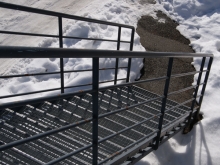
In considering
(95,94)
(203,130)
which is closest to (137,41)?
(203,130)

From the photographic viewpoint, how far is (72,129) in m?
2.77

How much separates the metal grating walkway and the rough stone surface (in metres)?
1.60

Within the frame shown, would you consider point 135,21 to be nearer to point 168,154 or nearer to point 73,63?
point 73,63

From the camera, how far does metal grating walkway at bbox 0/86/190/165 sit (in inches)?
89.9

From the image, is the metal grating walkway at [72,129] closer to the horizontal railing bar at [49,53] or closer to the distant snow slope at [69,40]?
the horizontal railing bar at [49,53]

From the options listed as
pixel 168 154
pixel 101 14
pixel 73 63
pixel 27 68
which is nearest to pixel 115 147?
pixel 168 154

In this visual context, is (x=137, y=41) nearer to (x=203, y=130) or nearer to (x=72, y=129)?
(x=203, y=130)

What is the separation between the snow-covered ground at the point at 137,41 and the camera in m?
3.71

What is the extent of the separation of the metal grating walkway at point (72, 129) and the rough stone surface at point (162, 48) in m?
1.60

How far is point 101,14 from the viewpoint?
304 inches

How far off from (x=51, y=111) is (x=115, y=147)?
102cm

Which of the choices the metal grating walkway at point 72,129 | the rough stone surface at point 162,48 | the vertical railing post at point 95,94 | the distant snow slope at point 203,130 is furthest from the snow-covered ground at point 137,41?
the vertical railing post at point 95,94

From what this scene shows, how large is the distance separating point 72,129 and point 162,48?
15.6 feet

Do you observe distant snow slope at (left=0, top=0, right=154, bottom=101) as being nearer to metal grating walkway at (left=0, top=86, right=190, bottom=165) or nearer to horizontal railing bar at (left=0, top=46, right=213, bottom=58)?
metal grating walkway at (left=0, top=86, right=190, bottom=165)
